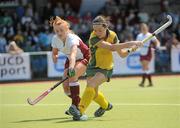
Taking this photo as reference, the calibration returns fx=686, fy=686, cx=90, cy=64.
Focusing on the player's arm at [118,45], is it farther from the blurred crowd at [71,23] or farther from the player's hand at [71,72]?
the blurred crowd at [71,23]

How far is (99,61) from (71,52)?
614mm

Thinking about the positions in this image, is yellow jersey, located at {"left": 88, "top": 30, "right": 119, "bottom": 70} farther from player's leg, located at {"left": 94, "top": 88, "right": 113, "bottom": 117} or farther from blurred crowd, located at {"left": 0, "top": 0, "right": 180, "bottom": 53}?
blurred crowd, located at {"left": 0, "top": 0, "right": 180, "bottom": 53}

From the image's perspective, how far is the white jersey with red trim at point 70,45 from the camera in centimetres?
1180

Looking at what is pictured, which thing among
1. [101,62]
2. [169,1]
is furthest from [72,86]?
[169,1]

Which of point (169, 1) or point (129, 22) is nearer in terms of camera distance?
point (129, 22)

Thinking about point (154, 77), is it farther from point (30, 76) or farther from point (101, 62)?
point (101, 62)

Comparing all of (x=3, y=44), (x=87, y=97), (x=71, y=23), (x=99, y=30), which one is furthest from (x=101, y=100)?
(x=71, y=23)

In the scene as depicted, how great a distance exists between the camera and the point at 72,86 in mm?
11844

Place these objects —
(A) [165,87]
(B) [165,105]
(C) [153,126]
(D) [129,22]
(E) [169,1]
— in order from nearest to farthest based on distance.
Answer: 1. (C) [153,126]
2. (B) [165,105]
3. (A) [165,87]
4. (D) [129,22]
5. (E) [169,1]

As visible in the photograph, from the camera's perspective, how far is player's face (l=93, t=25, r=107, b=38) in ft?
38.1

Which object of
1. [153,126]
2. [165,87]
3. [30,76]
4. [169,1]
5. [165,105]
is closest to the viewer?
[153,126]

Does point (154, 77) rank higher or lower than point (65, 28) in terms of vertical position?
lower

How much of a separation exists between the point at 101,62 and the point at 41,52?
1222cm

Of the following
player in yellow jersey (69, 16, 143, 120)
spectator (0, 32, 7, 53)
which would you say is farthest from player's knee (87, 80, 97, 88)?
spectator (0, 32, 7, 53)
